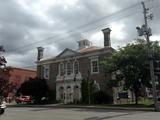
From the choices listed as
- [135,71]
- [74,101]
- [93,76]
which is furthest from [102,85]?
[135,71]

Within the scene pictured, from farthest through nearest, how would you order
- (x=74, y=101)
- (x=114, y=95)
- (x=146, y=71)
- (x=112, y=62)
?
(x=74, y=101) < (x=114, y=95) < (x=112, y=62) < (x=146, y=71)

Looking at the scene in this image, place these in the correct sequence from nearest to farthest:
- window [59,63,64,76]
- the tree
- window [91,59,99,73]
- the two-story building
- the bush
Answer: the tree < the bush < the two-story building < window [91,59,99,73] < window [59,63,64,76]

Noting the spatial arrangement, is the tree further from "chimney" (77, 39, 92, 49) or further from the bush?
"chimney" (77, 39, 92, 49)

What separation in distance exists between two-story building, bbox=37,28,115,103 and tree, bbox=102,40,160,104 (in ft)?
17.9

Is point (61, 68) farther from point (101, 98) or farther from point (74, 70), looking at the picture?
point (101, 98)

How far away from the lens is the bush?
4319cm

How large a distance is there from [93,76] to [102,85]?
2.38 metres

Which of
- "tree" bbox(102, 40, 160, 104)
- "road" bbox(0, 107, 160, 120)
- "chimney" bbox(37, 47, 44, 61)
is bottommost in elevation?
"road" bbox(0, 107, 160, 120)

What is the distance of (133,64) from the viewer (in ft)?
123

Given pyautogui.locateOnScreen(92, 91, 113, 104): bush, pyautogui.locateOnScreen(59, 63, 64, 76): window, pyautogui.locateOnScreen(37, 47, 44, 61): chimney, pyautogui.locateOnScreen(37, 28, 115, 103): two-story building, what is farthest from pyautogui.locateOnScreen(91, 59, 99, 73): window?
pyautogui.locateOnScreen(37, 47, 44, 61): chimney

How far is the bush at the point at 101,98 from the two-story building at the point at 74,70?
0.87 meters

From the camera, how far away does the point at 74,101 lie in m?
47.3

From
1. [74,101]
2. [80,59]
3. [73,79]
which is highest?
[80,59]

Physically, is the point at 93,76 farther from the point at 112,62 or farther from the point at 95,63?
the point at 112,62
